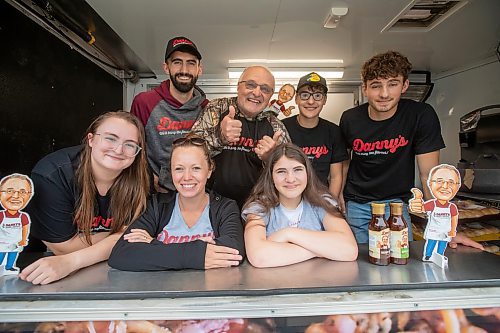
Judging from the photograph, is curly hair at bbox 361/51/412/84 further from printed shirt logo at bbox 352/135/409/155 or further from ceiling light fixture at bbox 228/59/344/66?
ceiling light fixture at bbox 228/59/344/66

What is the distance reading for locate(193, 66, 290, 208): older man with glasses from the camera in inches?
66.4

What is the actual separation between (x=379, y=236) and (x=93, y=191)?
108cm

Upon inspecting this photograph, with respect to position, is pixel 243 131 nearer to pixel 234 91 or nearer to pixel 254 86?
pixel 254 86

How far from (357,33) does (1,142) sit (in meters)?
2.48

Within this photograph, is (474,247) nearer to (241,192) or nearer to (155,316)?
(241,192)

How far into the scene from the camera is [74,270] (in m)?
1.09

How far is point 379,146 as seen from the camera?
179 centimetres

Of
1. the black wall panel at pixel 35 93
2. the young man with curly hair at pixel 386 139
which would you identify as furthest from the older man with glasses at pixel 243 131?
the black wall panel at pixel 35 93

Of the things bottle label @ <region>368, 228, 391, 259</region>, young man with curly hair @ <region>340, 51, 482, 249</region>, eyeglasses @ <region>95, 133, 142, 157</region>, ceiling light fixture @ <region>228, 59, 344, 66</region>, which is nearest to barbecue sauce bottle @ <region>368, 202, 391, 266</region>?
bottle label @ <region>368, 228, 391, 259</region>

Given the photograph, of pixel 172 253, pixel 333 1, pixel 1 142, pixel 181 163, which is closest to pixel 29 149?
pixel 1 142

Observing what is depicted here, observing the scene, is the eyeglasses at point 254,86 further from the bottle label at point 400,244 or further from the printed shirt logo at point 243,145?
the bottle label at point 400,244

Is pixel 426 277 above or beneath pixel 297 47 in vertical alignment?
beneath

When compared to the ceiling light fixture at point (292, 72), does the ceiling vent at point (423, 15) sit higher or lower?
lower

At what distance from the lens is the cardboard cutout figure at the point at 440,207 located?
1.10m
